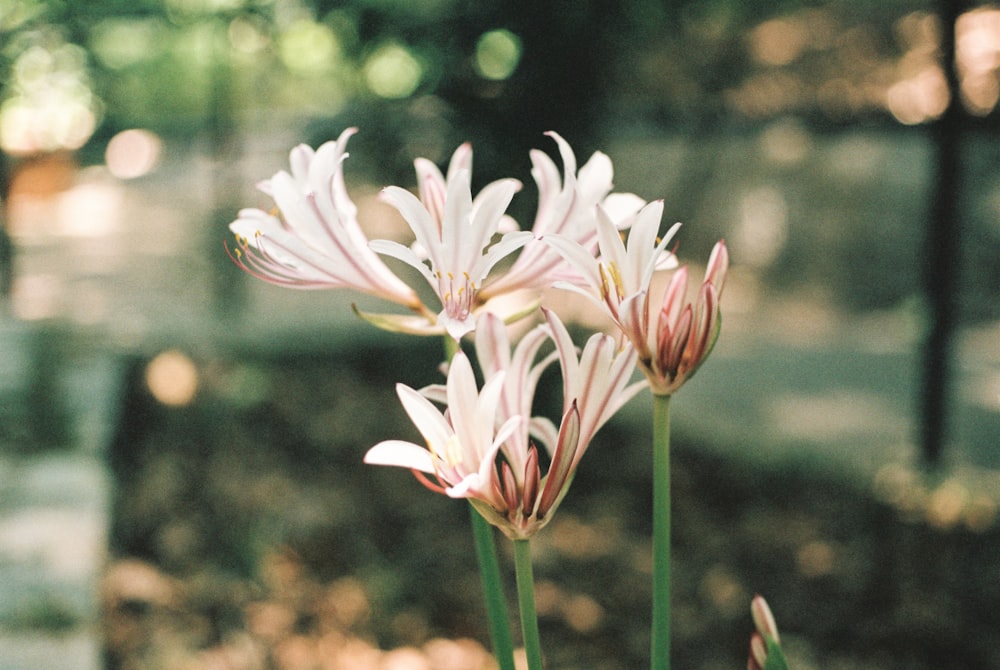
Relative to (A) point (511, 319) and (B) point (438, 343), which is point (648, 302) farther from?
(B) point (438, 343)

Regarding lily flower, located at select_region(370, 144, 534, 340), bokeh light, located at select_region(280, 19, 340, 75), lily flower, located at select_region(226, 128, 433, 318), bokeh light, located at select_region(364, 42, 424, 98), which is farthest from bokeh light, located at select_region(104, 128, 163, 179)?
lily flower, located at select_region(370, 144, 534, 340)

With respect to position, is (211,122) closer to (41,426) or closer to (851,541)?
(41,426)

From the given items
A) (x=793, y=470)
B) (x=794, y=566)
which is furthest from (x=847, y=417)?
(x=794, y=566)

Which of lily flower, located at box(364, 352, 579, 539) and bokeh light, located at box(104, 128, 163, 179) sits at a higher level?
bokeh light, located at box(104, 128, 163, 179)

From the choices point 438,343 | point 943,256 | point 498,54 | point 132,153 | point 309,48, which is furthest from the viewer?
point 132,153

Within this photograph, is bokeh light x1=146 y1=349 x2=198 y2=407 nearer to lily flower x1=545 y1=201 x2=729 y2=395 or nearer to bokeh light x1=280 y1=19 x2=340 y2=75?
bokeh light x1=280 y1=19 x2=340 y2=75

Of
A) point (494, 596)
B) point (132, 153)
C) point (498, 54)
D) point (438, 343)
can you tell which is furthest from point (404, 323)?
point (132, 153)
